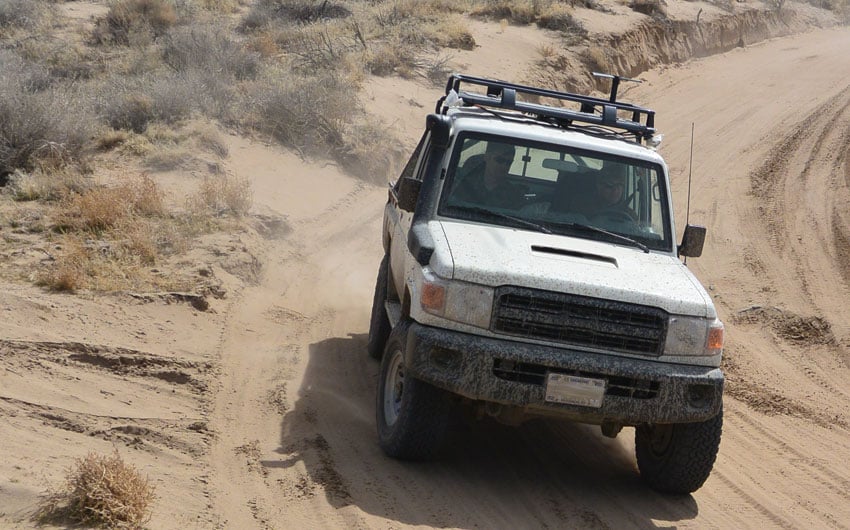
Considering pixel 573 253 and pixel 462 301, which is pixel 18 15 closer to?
pixel 573 253

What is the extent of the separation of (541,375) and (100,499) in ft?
7.95

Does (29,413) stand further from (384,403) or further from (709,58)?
(709,58)

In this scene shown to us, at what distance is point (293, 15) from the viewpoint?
2431 centimetres

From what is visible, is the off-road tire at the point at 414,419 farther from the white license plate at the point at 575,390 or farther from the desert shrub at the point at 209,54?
the desert shrub at the point at 209,54

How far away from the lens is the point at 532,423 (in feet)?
24.1

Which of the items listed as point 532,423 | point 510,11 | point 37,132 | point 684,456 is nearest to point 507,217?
point 532,423

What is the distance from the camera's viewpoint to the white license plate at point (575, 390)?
5582 mm

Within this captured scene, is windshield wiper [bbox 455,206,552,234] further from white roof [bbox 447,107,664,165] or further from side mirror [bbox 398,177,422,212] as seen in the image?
white roof [bbox 447,107,664,165]

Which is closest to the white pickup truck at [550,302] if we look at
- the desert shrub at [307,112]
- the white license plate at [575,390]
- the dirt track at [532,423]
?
the white license plate at [575,390]

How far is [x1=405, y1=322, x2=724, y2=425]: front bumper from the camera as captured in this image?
5574 millimetres

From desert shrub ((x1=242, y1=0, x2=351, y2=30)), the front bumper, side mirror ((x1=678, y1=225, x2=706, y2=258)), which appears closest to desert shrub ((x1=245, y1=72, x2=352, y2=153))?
desert shrub ((x1=242, y1=0, x2=351, y2=30))

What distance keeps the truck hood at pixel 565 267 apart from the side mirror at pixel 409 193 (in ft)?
1.16

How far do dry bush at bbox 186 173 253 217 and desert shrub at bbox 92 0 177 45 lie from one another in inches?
401

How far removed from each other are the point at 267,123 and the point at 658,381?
1037 cm
